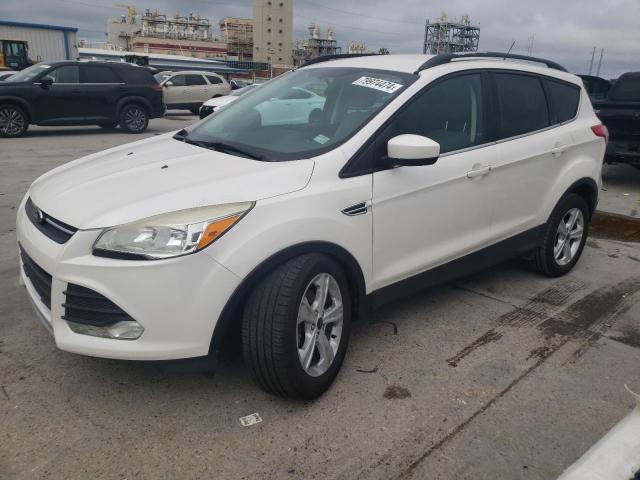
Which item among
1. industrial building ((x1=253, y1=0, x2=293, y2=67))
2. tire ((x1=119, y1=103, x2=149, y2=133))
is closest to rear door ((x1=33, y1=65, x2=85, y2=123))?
tire ((x1=119, y1=103, x2=149, y2=133))

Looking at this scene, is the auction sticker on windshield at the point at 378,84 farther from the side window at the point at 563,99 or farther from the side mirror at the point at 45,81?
the side mirror at the point at 45,81

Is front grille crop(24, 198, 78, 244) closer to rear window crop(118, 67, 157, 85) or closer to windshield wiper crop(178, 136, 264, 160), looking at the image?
windshield wiper crop(178, 136, 264, 160)

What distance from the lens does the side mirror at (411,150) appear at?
279 centimetres

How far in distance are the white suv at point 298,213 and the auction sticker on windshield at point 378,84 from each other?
0.02 m

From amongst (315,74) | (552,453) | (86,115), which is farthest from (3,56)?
(552,453)

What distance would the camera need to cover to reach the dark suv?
12438mm

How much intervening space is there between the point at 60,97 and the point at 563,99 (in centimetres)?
1190

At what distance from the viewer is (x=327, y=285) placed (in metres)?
2.71

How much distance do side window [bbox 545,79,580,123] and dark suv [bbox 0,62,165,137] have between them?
38.6 ft

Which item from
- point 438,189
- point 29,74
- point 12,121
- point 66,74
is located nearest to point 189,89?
point 66,74

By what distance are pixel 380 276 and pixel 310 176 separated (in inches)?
28.4

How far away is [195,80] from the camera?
21.6 meters

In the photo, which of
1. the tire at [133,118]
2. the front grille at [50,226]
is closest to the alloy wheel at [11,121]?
the tire at [133,118]

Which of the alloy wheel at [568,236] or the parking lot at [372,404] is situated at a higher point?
the alloy wheel at [568,236]
